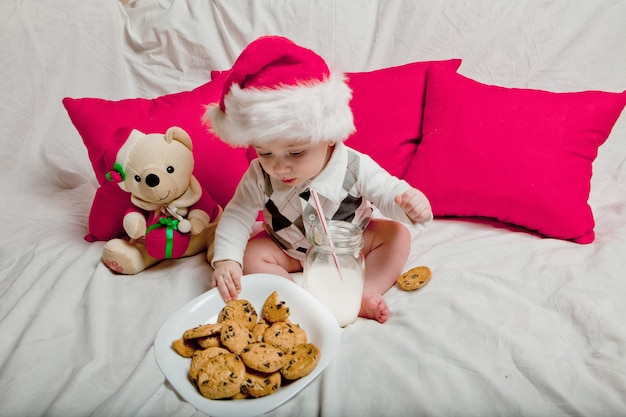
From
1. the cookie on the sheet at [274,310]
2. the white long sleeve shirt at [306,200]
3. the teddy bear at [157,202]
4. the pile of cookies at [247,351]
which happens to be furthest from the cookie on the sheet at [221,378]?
the teddy bear at [157,202]

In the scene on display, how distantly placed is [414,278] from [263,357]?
1.22 feet

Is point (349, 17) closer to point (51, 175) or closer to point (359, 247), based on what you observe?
point (359, 247)

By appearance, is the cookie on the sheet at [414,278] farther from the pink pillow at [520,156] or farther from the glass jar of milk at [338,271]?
the pink pillow at [520,156]

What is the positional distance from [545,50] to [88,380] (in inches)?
52.6

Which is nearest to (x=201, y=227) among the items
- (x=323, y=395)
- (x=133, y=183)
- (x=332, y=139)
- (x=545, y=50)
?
(x=133, y=183)

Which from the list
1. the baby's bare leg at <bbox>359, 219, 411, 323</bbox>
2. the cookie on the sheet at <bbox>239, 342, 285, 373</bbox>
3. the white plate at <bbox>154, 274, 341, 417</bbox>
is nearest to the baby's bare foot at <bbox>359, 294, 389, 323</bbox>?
the baby's bare leg at <bbox>359, 219, 411, 323</bbox>

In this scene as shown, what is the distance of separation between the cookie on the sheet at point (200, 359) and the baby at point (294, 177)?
13 centimetres

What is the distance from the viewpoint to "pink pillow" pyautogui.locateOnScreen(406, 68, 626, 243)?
1.00 meters

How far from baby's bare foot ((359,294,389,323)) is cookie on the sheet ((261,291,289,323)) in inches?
5.9

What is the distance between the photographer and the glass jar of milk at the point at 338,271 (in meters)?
0.78

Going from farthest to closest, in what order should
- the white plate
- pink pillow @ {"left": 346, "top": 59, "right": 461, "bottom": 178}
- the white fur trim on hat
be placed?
1. pink pillow @ {"left": 346, "top": 59, "right": 461, "bottom": 178}
2. the white fur trim on hat
3. the white plate

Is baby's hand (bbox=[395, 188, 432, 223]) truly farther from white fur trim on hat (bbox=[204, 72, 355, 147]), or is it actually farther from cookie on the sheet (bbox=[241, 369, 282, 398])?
Answer: cookie on the sheet (bbox=[241, 369, 282, 398])

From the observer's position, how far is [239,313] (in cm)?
73

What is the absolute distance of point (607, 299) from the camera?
0.79m
